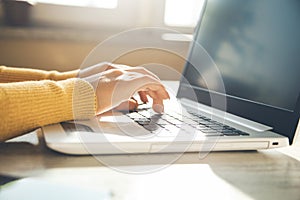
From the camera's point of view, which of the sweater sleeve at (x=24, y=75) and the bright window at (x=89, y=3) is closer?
the sweater sleeve at (x=24, y=75)

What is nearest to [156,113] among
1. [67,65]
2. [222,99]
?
[222,99]

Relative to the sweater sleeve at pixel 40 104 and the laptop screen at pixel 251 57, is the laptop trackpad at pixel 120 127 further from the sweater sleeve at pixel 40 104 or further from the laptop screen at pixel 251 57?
the laptop screen at pixel 251 57

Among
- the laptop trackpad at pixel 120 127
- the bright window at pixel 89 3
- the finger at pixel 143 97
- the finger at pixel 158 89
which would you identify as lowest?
the finger at pixel 143 97

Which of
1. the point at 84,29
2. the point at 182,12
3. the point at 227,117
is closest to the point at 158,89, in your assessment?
the point at 227,117

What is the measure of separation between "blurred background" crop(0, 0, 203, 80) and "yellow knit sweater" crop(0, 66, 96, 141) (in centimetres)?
65

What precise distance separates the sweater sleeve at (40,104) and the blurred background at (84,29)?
0.65m

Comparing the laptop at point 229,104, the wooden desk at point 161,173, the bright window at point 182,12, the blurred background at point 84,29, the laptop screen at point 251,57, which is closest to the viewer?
the wooden desk at point 161,173

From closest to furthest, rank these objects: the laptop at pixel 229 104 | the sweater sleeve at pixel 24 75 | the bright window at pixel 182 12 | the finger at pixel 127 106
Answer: the laptop at pixel 229 104
the finger at pixel 127 106
the sweater sleeve at pixel 24 75
the bright window at pixel 182 12

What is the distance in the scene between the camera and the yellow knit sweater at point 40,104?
0.61m

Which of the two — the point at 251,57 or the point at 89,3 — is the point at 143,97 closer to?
the point at 251,57

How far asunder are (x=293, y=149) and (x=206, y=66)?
353mm

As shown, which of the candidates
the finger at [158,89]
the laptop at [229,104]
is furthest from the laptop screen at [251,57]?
the finger at [158,89]

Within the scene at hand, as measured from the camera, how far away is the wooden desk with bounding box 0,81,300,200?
0.46 metres

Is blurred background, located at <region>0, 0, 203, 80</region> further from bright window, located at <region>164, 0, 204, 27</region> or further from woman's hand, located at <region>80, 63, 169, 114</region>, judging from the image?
woman's hand, located at <region>80, 63, 169, 114</region>
